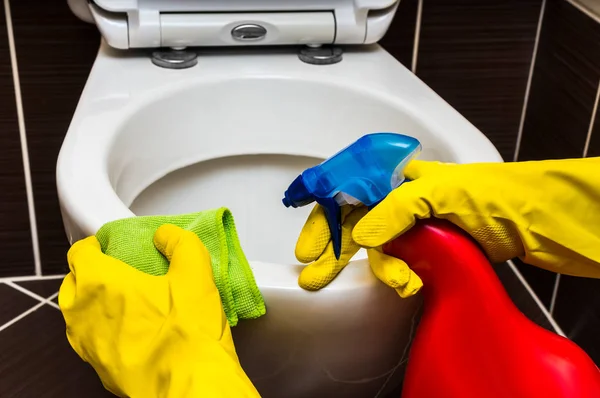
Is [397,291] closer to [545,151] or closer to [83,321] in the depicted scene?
[83,321]

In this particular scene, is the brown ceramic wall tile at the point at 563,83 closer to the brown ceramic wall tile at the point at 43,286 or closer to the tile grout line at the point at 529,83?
the tile grout line at the point at 529,83

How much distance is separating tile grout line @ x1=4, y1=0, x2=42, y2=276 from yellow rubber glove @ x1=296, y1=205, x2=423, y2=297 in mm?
590

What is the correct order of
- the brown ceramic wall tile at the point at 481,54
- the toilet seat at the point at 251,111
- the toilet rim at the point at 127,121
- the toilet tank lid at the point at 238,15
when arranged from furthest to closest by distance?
the brown ceramic wall tile at the point at 481,54 → the toilet tank lid at the point at 238,15 → the toilet seat at the point at 251,111 → the toilet rim at the point at 127,121

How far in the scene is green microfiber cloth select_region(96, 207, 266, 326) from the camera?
1.65ft

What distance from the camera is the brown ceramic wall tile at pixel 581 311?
3.08 feet

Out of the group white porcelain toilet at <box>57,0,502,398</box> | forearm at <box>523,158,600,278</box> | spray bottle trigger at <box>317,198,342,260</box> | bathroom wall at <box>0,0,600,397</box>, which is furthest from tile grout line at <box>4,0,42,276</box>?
forearm at <box>523,158,600,278</box>

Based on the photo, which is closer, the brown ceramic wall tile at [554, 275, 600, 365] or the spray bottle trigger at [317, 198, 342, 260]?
the spray bottle trigger at [317, 198, 342, 260]

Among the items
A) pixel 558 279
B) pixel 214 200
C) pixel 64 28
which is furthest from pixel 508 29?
pixel 64 28

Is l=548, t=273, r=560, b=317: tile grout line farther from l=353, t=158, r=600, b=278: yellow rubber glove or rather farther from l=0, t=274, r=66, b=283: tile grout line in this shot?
l=0, t=274, r=66, b=283: tile grout line

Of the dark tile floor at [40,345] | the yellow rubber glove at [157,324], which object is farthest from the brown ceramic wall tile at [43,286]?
the yellow rubber glove at [157,324]

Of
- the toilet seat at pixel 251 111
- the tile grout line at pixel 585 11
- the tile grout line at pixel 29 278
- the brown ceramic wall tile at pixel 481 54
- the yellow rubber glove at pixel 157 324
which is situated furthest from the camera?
the tile grout line at pixel 29 278

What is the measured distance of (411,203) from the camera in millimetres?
471

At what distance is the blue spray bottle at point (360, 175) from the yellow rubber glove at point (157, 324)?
3.7 inches

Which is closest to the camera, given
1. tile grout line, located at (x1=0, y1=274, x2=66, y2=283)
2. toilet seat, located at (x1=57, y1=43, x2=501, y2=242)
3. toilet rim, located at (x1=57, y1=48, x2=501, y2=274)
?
toilet rim, located at (x1=57, y1=48, x2=501, y2=274)
